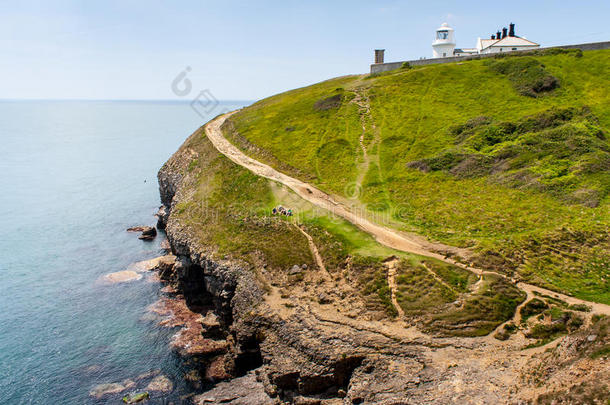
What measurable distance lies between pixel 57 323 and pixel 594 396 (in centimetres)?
5617

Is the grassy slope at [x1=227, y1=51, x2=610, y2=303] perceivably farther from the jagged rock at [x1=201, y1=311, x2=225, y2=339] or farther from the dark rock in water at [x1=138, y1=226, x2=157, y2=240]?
the jagged rock at [x1=201, y1=311, x2=225, y2=339]

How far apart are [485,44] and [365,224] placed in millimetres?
85778

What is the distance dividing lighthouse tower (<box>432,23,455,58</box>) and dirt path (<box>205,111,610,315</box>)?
64844 mm

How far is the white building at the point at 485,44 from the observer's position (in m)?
101

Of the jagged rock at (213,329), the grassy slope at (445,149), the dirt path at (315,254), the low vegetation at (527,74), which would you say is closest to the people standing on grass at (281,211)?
the dirt path at (315,254)

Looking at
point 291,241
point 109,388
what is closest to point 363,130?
point 291,241

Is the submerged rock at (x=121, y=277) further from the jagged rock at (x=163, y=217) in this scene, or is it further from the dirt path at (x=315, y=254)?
the dirt path at (x=315, y=254)

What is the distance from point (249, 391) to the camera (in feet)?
122

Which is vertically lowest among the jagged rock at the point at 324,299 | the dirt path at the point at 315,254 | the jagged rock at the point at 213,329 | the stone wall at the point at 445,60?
the jagged rock at the point at 213,329

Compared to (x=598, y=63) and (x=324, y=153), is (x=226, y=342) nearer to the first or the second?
(x=324, y=153)

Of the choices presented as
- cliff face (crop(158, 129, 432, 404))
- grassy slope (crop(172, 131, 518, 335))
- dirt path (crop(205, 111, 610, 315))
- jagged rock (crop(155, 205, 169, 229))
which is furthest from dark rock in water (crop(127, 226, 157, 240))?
cliff face (crop(158, 129, 432, 404))

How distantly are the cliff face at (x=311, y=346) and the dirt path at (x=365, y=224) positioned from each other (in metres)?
6.98

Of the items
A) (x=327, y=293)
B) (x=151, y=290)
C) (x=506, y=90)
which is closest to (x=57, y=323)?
(x=151, y=290)

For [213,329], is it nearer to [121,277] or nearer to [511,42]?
[121,277]
